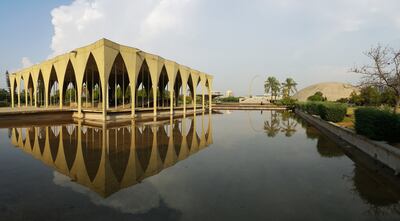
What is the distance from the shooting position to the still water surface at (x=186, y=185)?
457cm

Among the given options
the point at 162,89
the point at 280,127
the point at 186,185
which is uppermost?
the point at 162,89

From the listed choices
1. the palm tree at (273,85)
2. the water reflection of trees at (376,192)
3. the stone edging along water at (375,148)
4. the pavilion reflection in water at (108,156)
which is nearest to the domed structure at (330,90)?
the palm tree at (273,85)

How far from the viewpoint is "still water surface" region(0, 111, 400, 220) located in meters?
4.57

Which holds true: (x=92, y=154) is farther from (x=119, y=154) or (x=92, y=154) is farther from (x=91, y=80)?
(x=91, y=80)

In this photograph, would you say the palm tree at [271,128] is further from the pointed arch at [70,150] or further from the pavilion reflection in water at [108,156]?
the pointed arch at [70,150]

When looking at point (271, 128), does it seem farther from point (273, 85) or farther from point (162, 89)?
point (273, 85)

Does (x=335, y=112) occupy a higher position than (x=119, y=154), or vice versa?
(x=335, y=112)

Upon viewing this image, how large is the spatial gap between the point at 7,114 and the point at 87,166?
18515 mm

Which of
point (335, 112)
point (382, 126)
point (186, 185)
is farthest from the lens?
point (335, 112)

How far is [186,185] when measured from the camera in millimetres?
6039

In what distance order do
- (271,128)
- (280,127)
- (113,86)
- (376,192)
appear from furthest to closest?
(113,86) < (280,127) < (271,128) < (376,192)

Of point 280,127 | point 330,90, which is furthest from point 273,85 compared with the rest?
point 280,127

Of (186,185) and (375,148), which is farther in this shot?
(375,148)

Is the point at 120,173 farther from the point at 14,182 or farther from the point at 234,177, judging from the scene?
the point at 234,177
